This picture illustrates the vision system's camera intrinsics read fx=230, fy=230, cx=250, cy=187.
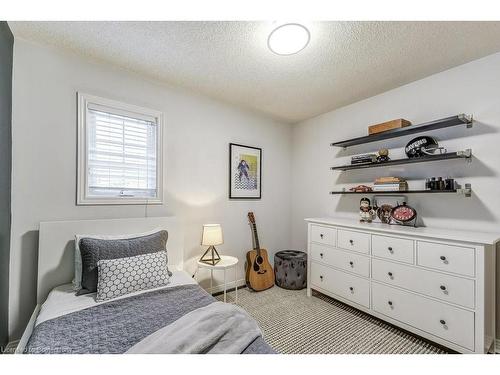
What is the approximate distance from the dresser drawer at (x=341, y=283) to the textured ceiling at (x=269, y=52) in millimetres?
2014

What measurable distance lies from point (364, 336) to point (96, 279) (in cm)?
219

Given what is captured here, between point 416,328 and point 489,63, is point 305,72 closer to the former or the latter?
point 489,63

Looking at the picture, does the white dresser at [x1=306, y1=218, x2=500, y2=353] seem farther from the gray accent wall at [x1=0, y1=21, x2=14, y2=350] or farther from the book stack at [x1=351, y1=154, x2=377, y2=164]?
the gray accent wall at [x1=0, y1=21, x2=14, y2=350]

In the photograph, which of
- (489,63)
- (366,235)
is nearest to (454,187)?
(366,235)

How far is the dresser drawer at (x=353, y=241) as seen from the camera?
2250 millimetres

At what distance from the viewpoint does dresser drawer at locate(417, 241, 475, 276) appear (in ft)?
5.38

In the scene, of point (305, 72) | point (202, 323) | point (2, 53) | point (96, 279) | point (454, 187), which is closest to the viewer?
point (202, 323)

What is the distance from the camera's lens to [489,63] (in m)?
1.89

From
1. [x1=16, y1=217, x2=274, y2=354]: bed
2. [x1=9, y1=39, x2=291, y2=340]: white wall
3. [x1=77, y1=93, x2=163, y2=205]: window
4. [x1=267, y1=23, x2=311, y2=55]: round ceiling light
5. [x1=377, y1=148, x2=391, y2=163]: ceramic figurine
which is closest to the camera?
[x1=16, y1=217, x2=274, y2=354]: bed

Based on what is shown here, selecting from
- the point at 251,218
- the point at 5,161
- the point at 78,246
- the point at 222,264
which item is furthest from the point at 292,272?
the point at 5,161

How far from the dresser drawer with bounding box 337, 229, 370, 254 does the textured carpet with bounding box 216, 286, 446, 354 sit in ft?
2.20

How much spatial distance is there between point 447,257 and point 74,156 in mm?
3093

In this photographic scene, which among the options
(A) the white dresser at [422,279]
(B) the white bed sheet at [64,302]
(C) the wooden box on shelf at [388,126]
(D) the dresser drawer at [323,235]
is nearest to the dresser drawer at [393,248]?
(A) the white dresser at [422,279]

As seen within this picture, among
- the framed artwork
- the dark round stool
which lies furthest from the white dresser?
the framed artwork
